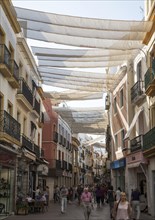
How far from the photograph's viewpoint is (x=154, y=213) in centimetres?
2177

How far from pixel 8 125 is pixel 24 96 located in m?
5.73

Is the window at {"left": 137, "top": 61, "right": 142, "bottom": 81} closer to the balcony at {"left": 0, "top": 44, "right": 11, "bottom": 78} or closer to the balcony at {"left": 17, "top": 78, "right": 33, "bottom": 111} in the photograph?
the balcony at {"left": 17, "top": 78, "right": 33, "bottom": 111}

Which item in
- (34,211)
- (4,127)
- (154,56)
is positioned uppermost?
(154,56)

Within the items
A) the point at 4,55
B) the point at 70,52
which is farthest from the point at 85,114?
the point at 4,55

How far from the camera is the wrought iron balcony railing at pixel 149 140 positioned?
2091cm

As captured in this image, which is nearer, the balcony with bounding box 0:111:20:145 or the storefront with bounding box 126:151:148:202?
the balcony with bounding box 0:111:20:145

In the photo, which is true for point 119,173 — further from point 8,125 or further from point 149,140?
point 8,125

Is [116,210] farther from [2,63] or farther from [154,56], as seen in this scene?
[154,56]

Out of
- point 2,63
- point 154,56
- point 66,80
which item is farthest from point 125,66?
point 2,63

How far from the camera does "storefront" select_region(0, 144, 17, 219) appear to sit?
19.6m

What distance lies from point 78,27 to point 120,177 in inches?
720

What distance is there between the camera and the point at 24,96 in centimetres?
2511

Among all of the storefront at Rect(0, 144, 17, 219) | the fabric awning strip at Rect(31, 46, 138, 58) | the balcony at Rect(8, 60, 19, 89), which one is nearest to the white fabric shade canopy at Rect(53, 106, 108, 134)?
the fabric awning strip at Rect(31, 46, 138, 58)

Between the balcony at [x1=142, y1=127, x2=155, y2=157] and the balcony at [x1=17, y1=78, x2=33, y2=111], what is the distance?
25.7ft
